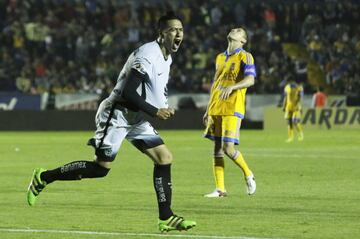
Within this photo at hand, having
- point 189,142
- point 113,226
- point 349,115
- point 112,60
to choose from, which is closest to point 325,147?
point 189,142

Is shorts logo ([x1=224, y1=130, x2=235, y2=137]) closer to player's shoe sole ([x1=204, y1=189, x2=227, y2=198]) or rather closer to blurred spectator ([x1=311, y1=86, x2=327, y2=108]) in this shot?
player's shoe sole ([x1=204, y1=189, x2=227, y2=198])

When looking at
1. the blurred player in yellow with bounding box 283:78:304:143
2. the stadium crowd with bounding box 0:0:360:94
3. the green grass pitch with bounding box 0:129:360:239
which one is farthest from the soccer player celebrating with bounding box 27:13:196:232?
the stadium crowd with bounding box 0:0:360:94

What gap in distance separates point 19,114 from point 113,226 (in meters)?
30.6

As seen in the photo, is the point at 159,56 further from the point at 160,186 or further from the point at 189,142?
the point at 189,142

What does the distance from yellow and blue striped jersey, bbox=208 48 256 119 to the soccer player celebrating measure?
12.3 feet

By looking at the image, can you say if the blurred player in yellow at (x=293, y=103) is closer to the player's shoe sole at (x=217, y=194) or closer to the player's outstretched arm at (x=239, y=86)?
the player's shoe sole at (x=217, y=194)

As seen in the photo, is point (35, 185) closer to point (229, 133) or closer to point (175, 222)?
point (175, 222)

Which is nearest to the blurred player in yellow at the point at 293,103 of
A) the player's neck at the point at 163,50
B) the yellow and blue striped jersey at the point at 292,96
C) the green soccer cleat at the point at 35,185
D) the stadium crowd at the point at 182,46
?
the yellow and blue striped jersey at the point at 292,96

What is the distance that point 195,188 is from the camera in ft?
50.6

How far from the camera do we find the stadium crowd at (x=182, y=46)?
41.7 metres

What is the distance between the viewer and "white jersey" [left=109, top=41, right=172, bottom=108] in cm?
1009

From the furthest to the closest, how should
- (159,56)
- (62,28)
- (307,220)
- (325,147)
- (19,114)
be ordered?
(62,28)
(19,114)
(325,147)
(307,220)
(159,56)

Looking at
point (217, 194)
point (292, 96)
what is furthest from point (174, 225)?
point (292, 96)

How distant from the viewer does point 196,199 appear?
13.7 meters
